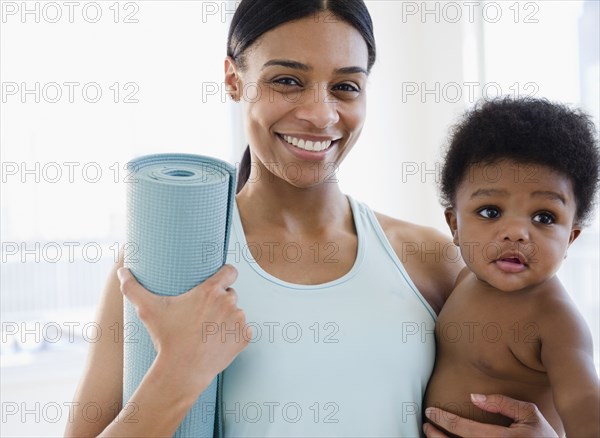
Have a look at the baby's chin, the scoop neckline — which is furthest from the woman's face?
the baby's chin

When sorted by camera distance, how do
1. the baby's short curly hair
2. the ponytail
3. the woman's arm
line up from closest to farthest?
the woman's arm < the baby's short curly hair < the ponytail

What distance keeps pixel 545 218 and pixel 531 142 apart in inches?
5.0

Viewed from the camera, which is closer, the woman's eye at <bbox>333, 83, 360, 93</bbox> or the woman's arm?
the woman's arm

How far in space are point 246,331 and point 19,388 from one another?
1.87 meters

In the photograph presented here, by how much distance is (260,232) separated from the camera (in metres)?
1.22

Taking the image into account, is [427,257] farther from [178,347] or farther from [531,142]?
[178,347]

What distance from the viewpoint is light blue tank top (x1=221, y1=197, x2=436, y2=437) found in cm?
107

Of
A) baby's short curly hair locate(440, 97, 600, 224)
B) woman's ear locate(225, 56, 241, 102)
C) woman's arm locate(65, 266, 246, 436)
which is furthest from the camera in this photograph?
woman's ear locate(225, 56, 241, 102)

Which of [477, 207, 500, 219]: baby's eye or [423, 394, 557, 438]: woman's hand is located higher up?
[477, 207, 500, 219]: baby's eye

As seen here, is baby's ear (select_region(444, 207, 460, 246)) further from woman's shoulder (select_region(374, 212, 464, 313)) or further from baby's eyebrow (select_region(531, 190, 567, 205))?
baby's eyebrow (select_region(531, 190, 567, 205))

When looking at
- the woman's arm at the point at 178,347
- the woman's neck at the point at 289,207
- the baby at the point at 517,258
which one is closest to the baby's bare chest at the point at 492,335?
the baby at the point at 517,258

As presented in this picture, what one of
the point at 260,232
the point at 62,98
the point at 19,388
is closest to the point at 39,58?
the point at 62,98

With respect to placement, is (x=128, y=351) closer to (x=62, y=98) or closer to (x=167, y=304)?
(x=167, y=304)

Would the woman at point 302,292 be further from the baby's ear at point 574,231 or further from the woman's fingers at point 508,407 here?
the baby's ear at point 574,231
